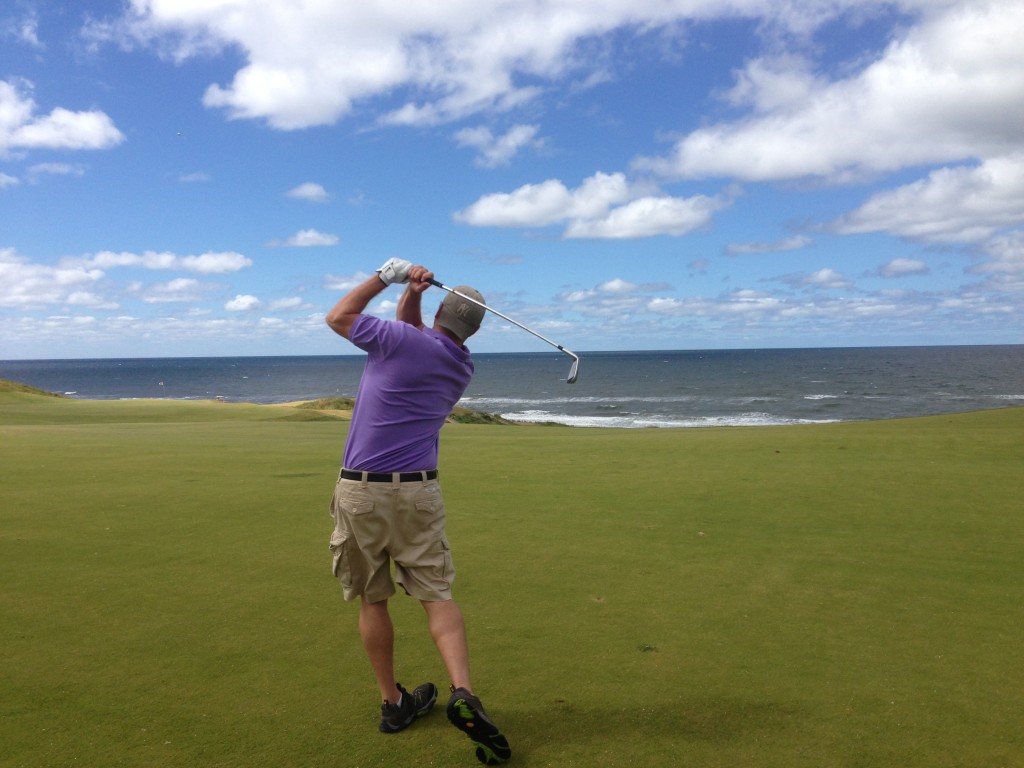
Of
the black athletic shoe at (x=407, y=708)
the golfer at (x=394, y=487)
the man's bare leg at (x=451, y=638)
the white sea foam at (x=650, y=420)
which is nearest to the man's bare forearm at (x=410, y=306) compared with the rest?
the golfer at (x=394, y=487)

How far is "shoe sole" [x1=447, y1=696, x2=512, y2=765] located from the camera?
3.34m

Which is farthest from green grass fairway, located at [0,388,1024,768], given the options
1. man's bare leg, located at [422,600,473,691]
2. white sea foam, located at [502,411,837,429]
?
white sea foam, located at [502,411,837,429]

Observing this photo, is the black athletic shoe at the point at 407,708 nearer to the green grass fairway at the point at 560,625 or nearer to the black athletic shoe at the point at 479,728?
the green grass fairway at the point at 560,625

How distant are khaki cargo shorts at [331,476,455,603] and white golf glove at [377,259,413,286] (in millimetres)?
924

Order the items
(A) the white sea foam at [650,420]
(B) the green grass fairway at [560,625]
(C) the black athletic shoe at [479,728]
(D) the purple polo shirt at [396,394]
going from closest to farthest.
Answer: (C) the black athletic shoe at [479,728], (B) the green grass fairway at [560,625], (D) the purple polo shirt at [396,394], (A) the white sea foam at [650,420]

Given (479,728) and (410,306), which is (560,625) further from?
(410,306)

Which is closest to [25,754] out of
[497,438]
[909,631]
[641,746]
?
[641,746]

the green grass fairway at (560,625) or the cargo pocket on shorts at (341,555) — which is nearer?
the green grass fairway at (560,625)

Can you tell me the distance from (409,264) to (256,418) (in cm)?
2476

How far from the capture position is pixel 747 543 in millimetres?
6973

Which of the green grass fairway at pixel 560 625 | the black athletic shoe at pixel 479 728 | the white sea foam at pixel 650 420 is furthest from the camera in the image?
the white sea foam at pixel 650 420

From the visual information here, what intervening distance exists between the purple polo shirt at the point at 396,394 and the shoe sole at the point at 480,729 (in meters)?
1.07

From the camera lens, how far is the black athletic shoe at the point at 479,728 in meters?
3.34

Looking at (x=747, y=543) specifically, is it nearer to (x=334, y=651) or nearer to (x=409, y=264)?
(x=334, y=651)
